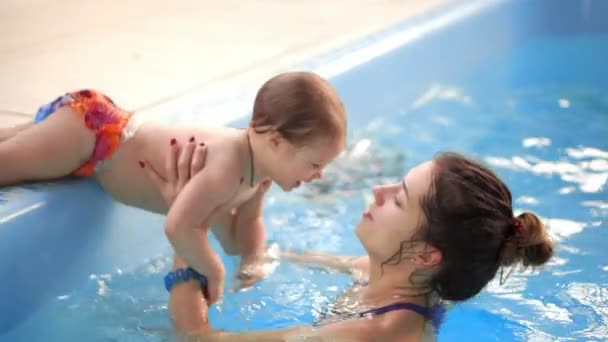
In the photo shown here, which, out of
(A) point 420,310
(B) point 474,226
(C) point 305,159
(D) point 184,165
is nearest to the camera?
(B) point 474,226

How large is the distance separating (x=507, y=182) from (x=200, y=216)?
4.41 feet

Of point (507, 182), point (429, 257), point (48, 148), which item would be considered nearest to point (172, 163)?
point (48, 148)

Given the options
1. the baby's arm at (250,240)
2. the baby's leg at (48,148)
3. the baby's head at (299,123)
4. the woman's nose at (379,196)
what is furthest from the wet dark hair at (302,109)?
the baby's leg at (48,148)

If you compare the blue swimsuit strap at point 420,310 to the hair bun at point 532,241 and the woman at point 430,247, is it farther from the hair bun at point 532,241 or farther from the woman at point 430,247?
the hair bun at point 532,241

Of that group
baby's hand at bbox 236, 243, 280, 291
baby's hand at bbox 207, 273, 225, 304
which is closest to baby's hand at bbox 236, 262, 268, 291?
baby's hand at bbox 236, 243, 280, 291

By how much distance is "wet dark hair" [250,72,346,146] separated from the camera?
5.86 feet

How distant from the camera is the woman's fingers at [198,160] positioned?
1926 millimetres

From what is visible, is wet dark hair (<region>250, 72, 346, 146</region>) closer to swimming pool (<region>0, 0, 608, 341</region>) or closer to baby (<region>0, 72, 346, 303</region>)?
baby (<region>0, 72, 346, 303</region>)

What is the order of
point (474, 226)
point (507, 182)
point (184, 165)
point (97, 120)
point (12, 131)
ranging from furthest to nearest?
1. point (507, 182)
2. point (12, 131)
3. point (97, 120)
4. point (184, 165)
5. point (474, 226)

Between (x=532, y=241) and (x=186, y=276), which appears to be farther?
(x=186, y=276)

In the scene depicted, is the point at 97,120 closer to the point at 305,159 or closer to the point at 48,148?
the point at 48,148

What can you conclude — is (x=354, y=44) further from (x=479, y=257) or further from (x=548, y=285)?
(x=479, y=257)

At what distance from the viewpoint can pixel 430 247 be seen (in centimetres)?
166

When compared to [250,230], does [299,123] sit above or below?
above
